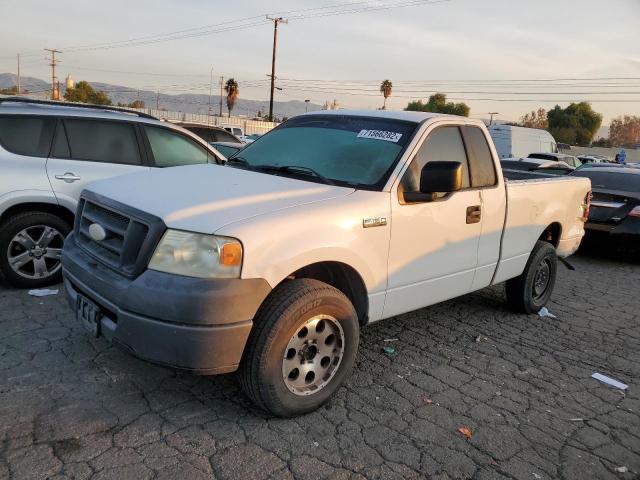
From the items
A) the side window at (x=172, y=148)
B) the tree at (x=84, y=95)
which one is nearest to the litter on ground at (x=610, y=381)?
the side window at (x=172, y=148)

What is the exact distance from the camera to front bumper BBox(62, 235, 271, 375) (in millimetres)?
2615

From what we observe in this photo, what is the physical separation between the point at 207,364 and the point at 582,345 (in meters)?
3.66

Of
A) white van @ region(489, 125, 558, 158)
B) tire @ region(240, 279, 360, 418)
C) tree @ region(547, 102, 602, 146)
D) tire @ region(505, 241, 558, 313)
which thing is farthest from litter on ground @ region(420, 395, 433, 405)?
tree @ region(547, 102, 602, 146)

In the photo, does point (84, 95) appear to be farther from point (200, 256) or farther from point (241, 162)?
point (200, 256)

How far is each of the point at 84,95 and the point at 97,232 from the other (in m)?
75.7

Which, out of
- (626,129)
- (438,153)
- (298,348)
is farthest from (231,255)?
(626,129)

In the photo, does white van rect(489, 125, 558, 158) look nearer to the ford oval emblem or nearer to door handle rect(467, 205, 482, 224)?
door handle rect(467, 205, 482, 224)

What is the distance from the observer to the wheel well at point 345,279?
3285 mm

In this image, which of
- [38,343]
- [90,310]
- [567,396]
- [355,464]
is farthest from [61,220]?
[567,396]

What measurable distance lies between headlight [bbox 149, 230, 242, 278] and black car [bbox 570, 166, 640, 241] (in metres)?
7.53

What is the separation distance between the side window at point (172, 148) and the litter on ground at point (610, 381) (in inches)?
177

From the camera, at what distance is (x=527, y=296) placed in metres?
5.33

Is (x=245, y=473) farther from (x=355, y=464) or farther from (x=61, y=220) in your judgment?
(x=61, y=220)

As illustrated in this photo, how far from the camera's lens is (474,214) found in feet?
13.6
